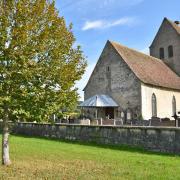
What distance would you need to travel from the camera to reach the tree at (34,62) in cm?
1130

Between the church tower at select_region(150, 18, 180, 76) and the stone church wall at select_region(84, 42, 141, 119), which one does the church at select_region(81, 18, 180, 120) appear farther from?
the church tower at select_region(150, 18, 180, 76)

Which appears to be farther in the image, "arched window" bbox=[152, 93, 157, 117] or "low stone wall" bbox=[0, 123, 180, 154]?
"arched window" bbox=[152, 93, 157, 117]

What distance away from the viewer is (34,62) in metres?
11.7

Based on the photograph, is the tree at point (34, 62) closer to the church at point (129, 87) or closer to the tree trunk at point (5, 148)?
the tree trunk at point (5, 148)

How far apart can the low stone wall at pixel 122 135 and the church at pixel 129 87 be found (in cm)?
865

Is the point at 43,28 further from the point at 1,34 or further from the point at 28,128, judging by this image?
the point at 28,128

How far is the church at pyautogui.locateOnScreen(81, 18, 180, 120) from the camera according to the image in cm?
3316

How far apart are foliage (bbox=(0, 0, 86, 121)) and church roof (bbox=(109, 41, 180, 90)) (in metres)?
21.0

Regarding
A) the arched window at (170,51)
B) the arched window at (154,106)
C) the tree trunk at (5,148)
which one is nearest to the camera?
the tree trunk at (5,148)

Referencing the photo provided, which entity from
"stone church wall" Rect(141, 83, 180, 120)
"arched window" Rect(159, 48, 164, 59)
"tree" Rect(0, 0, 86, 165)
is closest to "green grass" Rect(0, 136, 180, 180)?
"tree" Rect(0, 0, 86, 165)

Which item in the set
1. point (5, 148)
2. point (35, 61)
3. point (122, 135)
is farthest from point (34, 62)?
point (122, 135)

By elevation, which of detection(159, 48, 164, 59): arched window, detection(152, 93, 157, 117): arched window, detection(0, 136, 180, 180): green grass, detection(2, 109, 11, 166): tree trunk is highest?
detection(159, 48, 164, 59): arched window

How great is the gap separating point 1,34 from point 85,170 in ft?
18.6

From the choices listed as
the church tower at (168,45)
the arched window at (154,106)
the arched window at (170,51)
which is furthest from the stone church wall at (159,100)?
the arched window at (170,51)
